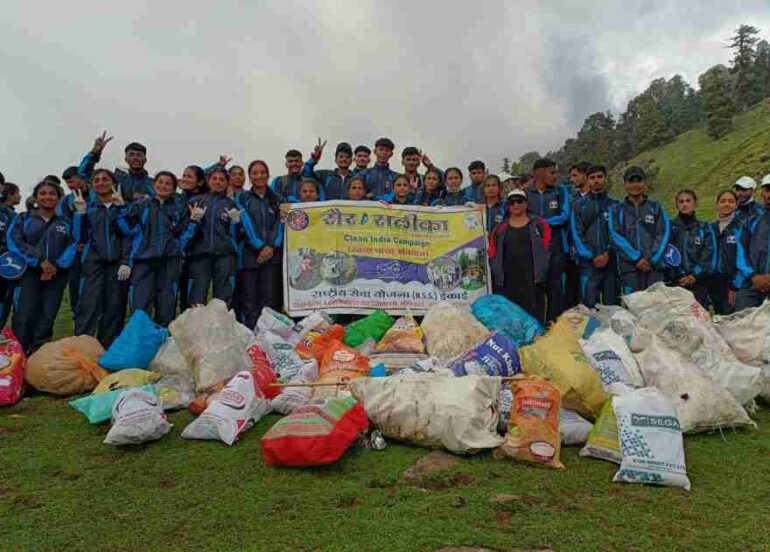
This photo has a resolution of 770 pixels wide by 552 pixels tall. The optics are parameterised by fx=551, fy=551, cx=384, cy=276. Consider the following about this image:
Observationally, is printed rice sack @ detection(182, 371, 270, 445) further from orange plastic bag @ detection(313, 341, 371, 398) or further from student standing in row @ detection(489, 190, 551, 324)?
student standing in row @ detection(489, 190, 551, 324)

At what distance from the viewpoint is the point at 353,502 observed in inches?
116

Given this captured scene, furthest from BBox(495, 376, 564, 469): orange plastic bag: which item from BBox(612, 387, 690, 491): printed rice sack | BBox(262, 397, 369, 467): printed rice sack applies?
BBox(262, 397, 369, 467): printed rice sack

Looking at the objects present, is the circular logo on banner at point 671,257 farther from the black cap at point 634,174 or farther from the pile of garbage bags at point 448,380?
the pile of garbage bags at point 448,380

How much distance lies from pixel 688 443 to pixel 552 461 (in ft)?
3.81

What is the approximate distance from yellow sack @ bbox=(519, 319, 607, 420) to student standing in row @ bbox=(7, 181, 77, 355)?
498 centimetres

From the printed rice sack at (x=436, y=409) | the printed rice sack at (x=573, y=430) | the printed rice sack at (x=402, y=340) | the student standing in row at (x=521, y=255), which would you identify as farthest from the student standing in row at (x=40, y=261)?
the printed rice sack at (x=573, y=430)

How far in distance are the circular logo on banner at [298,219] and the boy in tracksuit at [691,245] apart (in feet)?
14.6

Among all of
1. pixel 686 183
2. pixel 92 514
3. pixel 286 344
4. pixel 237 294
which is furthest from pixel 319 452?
pixel 686 183

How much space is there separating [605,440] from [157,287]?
4940 millimetres

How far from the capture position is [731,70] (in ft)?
294

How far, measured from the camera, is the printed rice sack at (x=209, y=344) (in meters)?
4.63

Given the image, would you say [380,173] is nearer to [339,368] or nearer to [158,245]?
[158,245]

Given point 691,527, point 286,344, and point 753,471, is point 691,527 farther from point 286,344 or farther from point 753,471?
point 286,344

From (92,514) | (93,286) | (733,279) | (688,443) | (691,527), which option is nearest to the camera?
(691,527)
